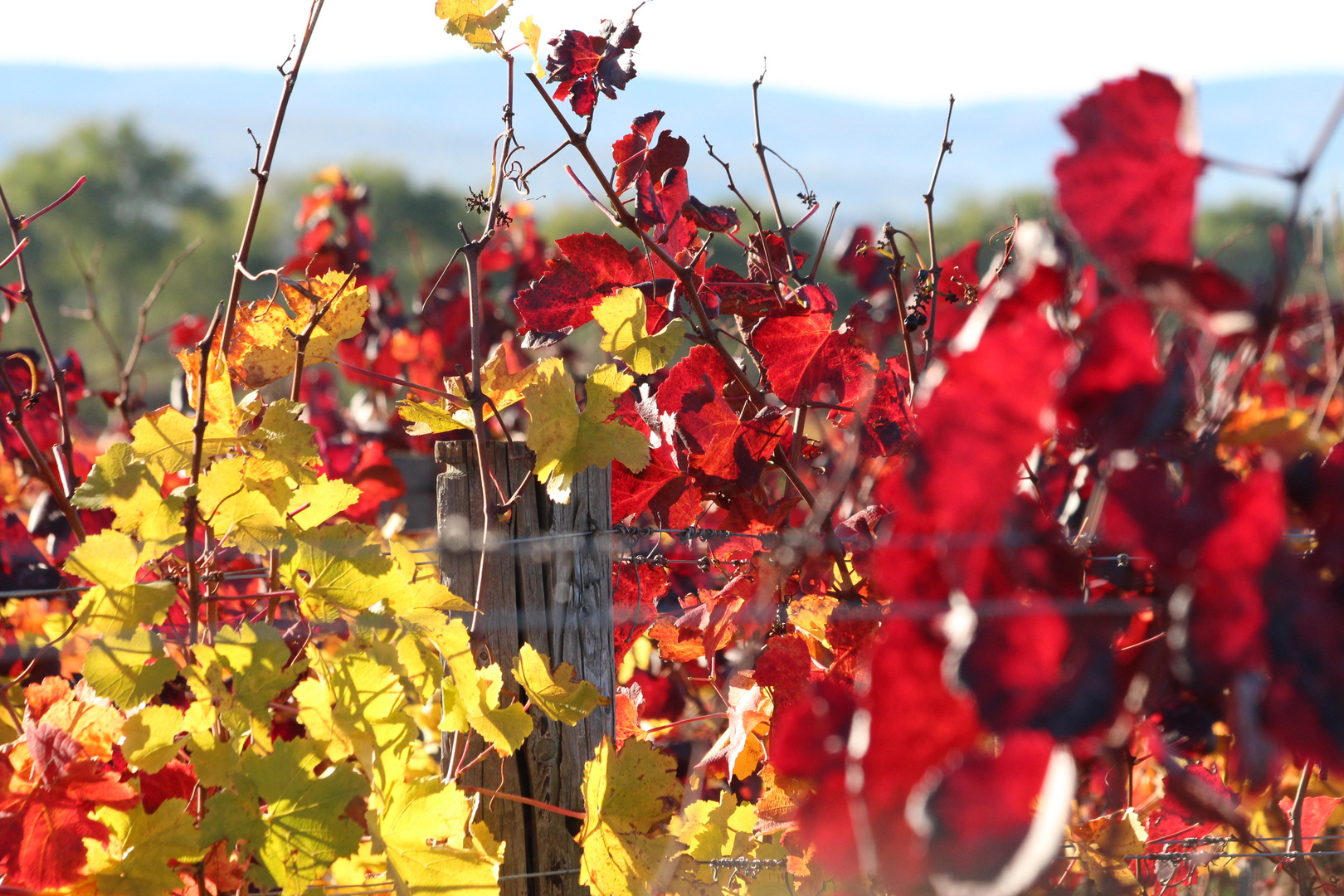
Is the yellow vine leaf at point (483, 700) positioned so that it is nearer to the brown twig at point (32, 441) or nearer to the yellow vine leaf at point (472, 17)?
the brown twig at point (32, 441)

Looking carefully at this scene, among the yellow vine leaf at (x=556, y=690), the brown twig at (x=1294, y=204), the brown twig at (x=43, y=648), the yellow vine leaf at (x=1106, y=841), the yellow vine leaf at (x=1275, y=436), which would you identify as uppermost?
the brown twig at (x=1294, y=204)

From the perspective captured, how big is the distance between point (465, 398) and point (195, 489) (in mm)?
296

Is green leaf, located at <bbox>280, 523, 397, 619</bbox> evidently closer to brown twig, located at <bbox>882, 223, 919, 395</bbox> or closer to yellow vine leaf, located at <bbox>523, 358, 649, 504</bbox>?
yellow vine leaf, located at <bbox>523, 358, 649, 504</bbox>

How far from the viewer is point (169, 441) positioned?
38.3 inches

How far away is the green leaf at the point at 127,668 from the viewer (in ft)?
2.97

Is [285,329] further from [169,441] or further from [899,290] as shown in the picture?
[899,290]

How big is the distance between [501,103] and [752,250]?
362 mm

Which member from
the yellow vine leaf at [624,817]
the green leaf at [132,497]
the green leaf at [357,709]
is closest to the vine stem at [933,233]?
the yellow vine leaf at [624,817]

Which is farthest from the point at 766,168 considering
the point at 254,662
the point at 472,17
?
the point at 254,662

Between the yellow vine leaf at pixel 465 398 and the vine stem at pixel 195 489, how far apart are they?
0.22m

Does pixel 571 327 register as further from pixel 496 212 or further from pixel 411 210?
pixel 411 210

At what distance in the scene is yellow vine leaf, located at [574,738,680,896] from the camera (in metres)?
1.07

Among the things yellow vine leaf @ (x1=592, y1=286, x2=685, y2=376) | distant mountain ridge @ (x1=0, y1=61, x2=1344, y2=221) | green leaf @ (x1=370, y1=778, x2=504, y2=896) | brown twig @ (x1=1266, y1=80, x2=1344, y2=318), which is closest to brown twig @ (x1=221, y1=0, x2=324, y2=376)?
Answer: yellow vine leaf @ (x1=592, y1=286, x2=685, y2=376)

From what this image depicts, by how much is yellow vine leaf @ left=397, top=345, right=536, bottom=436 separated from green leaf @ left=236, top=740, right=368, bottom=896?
390mm
